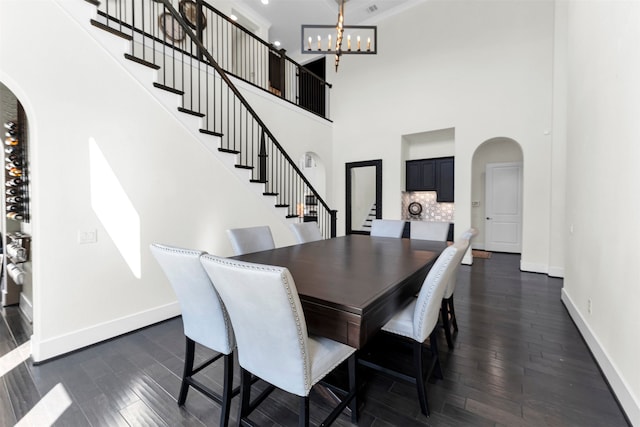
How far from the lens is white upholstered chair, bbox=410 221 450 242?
3.32 metres

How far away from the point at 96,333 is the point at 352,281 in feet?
7.99

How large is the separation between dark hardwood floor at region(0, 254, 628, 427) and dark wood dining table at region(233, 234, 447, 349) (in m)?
0.69

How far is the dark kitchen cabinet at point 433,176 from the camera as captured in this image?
630 cm

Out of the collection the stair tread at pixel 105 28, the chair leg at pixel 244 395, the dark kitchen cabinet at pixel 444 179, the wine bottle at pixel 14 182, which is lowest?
the chair leg at pixel 244 395

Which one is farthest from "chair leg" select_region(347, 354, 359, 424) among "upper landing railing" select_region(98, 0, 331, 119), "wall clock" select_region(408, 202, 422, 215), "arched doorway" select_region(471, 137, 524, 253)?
"wall clock" select_region(408, 202, 422, 215)

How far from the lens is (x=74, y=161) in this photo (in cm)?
233

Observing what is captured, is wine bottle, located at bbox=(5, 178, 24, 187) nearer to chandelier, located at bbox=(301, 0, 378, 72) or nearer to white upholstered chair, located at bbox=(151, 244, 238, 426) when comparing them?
white upholstered chair, located at bbox=(151, 244, 238, 426)

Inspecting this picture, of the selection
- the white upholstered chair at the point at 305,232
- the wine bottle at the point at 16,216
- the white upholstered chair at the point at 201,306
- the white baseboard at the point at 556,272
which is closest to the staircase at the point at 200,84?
the white upholstered chair at the point at 305,232

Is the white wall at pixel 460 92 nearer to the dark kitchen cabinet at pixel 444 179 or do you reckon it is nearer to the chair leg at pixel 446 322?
the dark kitchen cabinet at pixel 444 179

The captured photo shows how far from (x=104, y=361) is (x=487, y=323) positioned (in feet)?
11.5

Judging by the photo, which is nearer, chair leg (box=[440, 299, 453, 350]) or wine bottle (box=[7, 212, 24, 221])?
chair leg (box=[440, 299, 453, 350])

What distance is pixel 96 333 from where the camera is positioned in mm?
2443

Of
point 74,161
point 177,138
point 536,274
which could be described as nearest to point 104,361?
point 74,161

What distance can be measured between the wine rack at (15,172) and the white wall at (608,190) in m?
5.10
